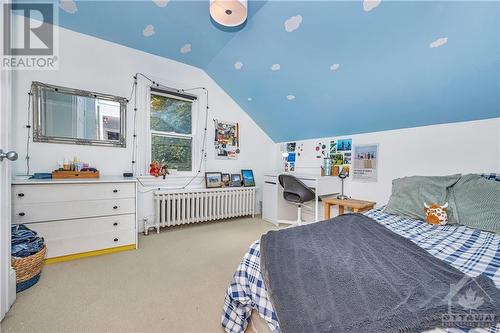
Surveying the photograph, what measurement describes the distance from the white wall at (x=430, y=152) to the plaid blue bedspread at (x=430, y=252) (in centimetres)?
87

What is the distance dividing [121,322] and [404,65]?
2933 millimetres

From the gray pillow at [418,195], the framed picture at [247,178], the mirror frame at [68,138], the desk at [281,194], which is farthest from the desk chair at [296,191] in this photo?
the mirror frame at [68,138]

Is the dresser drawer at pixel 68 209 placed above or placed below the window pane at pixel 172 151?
below

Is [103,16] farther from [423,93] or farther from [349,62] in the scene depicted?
[423,93]

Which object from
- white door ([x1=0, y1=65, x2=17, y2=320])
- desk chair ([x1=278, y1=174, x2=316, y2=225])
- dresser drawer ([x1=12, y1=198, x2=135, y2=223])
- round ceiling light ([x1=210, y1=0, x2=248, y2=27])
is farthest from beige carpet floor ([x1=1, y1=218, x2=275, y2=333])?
round ceiling light ([x1=210, y1=0, x2=248, y2=27])

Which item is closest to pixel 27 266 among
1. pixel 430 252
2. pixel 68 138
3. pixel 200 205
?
pixel 68 138

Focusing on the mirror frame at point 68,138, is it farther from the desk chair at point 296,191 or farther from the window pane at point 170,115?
the desk chair at point 296,191

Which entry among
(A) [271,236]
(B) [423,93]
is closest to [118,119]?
(A) [271,236]

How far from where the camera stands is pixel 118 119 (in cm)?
271

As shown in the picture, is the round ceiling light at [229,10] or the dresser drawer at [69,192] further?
the dresser drawer at [69,192]

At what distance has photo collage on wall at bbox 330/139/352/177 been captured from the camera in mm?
2961

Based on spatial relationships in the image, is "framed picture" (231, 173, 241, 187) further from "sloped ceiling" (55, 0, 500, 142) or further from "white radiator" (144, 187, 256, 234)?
"sloped ceiling" (55, 0, 500, 142)

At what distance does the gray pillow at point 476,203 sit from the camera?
1.43m

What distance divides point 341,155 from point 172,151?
8.46 feet
